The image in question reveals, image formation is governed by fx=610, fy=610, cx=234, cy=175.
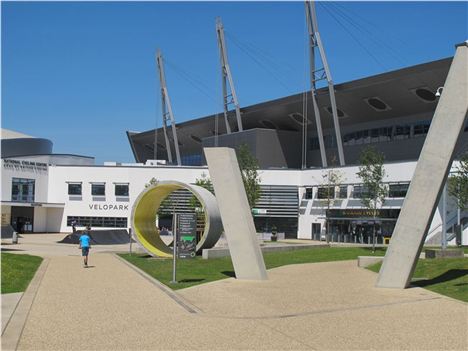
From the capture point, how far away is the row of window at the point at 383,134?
190ft

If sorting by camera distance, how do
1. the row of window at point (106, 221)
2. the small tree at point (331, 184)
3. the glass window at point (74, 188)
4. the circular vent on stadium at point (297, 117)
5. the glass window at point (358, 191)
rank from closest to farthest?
the glass window at point (358, 191) → the small tree at point (331, 184) → the row of window at point (106, 221) → the glass window at point (74, 188) → the circular vent on stadium at point (297, 117)

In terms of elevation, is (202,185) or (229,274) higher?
(202,185)

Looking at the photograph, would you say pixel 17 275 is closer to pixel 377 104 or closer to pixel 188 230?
pixel 188 230

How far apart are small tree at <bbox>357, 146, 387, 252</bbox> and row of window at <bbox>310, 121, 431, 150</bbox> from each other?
7.90 m

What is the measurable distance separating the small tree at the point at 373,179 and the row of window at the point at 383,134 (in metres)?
7.90

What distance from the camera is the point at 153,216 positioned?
1244 inches

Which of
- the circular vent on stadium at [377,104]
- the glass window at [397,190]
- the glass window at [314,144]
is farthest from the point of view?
the glass window at [314,144]

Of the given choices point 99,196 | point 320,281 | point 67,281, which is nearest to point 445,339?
point 320,281

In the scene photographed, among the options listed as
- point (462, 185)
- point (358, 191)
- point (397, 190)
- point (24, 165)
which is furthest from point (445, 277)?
point (24, 165)

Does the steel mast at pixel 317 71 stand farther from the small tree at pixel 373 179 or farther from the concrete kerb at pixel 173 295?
the concrete kerb at pixel 173 295

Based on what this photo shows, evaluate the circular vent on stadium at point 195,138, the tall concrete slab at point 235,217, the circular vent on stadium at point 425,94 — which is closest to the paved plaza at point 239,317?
the tall concrete slab at point 235,217

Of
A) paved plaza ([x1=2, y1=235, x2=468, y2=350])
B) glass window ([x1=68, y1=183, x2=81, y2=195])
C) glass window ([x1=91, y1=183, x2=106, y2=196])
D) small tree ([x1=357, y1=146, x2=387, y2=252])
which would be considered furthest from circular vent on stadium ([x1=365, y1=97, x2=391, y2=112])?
paved plaza ([x1=2, y1=235, x2=468, y2=350])

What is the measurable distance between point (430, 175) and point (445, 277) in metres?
4.18

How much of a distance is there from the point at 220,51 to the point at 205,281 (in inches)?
2457
